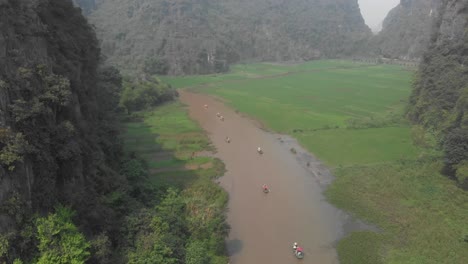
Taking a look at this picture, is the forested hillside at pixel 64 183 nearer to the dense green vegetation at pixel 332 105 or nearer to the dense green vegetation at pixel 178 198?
the dense green vegetation at pixel 178 198

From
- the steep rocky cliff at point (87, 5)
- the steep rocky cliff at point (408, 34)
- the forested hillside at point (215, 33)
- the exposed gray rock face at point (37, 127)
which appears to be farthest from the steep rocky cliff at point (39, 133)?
the steep rocky cliff at point (408, 34)

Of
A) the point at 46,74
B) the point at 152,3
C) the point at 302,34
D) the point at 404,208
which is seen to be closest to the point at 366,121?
the point at 404,208

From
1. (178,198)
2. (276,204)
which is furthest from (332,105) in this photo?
(178,198)

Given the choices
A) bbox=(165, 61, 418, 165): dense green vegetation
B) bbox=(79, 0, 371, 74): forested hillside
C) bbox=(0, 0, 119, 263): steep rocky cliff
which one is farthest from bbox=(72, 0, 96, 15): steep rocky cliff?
bbox=(0, 0, 119, 263): steep rocky cliff

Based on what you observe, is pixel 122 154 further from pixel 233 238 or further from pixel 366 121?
pixel 366 121

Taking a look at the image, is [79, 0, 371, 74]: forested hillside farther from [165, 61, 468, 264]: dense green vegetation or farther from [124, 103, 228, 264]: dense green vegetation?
[124, 103, 228, 264]: dense green vegetation

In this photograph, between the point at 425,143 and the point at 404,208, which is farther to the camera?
the point at 425,143
